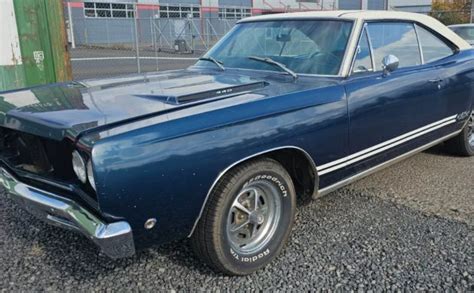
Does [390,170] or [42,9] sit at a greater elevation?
[42,9]

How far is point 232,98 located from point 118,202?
3.20 feet

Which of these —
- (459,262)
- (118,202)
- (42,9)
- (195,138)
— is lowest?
(459,262)

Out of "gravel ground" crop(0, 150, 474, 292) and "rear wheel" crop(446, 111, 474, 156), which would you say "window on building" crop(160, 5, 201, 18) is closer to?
"rear wheel" crop(446, 111, 474, 156)

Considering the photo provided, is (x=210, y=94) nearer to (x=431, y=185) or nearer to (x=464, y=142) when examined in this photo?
(x=431, y=185)

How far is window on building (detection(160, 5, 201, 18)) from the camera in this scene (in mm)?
31653

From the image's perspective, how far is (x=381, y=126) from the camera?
3.51 m

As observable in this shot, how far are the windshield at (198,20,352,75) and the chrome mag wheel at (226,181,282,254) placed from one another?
43.7 inches

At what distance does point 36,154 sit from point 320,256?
1.89m

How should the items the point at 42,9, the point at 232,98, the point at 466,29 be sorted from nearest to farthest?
the point at 232,98
the point at 42,9
the point at 466,29

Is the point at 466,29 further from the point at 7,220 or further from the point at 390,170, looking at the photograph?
the point at 7,220

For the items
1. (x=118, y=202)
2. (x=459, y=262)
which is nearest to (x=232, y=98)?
(x=118, y=202)

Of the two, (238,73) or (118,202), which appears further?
(238,73)

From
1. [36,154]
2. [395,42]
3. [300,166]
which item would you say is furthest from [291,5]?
[36,154]

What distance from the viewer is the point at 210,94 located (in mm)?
2922
